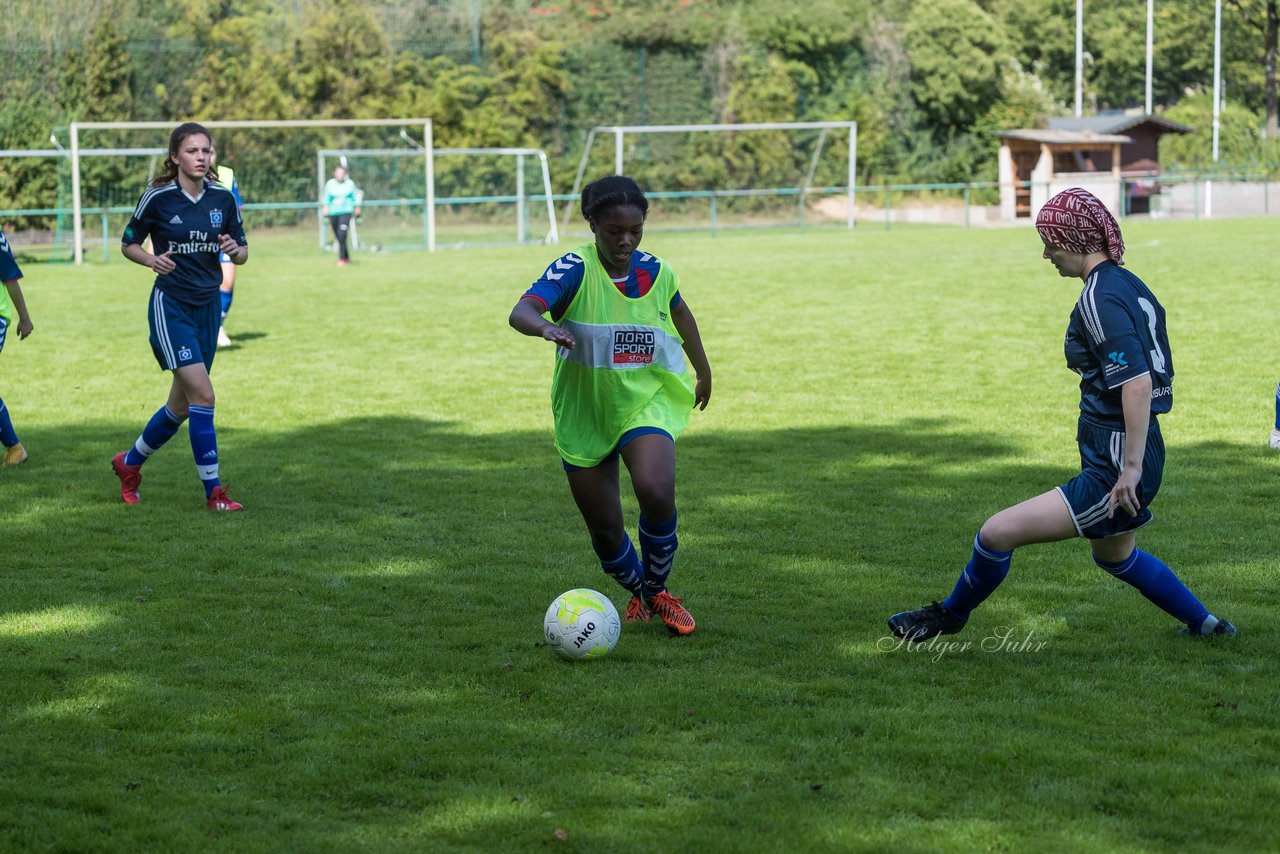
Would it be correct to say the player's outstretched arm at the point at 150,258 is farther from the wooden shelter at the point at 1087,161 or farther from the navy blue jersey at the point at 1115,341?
the wooden shelter at the point at 1087,161

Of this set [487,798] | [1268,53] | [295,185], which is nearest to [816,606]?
[487,798]

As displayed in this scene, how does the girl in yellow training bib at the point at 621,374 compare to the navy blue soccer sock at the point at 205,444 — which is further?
the navy blue soccer sock at the point at 205,444

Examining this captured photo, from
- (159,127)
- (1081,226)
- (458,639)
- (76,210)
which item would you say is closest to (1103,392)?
(1081,226)

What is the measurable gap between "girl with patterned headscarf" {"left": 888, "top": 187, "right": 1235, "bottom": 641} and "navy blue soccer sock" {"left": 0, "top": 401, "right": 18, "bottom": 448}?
6570mm

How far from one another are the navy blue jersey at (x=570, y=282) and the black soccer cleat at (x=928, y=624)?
1.45 meters

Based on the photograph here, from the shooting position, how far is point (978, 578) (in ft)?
17.3

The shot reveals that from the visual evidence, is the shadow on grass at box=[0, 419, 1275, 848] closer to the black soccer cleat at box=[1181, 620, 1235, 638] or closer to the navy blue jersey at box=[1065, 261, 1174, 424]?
the black soccer cleat at box=[1181, 620, 1235, 638]

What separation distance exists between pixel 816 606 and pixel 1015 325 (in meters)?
10.3

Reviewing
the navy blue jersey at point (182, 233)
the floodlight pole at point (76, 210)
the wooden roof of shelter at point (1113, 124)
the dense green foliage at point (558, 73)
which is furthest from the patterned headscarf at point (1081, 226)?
the wooden roof of shelter at point (1113, 124)

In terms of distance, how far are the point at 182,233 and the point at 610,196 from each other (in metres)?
3.73

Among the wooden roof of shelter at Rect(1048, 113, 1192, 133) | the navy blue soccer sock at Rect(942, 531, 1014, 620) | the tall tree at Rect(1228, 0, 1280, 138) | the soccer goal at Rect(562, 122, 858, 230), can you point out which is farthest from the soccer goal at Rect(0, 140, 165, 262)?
the tall tree at Rect(1228, 0, 1280, 138)

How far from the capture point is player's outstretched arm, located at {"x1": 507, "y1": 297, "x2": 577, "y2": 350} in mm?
5086

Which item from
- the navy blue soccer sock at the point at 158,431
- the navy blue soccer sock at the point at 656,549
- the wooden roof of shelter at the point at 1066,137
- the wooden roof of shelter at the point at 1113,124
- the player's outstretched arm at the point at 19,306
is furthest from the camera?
the wooden roof of shelter at the point at 1113,124

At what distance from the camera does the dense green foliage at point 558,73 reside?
41.0 meters
